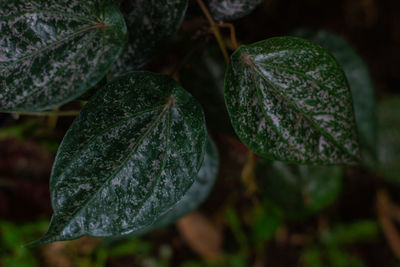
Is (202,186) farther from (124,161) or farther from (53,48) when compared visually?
(53,48)

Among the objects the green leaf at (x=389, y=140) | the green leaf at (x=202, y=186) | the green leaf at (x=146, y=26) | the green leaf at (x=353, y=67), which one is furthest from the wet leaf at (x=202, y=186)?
the green leaf at (x=389, y=140)

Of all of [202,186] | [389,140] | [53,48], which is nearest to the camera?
[53,48]

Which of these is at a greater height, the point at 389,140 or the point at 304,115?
the point at 304,115

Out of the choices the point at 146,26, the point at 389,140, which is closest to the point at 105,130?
the point at 146,26

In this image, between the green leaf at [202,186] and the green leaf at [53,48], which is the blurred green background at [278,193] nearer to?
the green leaf at [202,186]

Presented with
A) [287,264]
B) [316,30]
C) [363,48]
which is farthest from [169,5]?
[287,264]

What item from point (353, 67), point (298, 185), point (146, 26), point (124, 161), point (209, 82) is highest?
point (146, 26)

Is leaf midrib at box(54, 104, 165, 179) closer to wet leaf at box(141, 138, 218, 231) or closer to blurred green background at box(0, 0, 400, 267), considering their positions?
wet leaf at box(141, 138, 218, 231)
